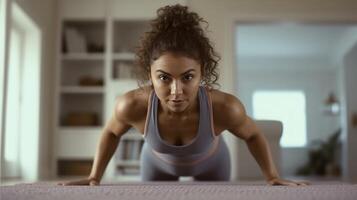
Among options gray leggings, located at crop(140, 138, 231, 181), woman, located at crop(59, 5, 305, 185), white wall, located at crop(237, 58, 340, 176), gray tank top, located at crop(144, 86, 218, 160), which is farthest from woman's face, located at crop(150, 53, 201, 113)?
white wall, located at crop(237, 58, 340, 176)

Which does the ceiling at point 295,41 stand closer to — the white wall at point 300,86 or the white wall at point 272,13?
the white wall at point 300,86

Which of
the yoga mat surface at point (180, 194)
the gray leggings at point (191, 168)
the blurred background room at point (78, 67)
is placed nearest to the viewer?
the yoga mat surface at point (180, 194)

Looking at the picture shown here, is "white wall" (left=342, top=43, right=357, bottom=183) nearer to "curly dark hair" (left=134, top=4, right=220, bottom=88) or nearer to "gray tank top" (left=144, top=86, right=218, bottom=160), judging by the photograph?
"gray tank top" (left=144, top=86, right=218, bottom=160)

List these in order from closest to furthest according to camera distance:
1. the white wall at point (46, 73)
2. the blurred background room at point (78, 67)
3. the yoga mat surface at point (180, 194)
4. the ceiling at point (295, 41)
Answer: the yoga mat surface at point (180, 194)
the blurred background room at point (78, 67)
the white wall at point (46, 73)
the ceiling at point (295, 41)

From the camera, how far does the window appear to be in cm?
691

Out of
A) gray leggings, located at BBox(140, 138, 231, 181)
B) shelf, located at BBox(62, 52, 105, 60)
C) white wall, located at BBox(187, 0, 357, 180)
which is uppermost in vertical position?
white wall, located at BBox(187, 0, 357, 180)

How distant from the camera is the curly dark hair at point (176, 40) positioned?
3.10 ft

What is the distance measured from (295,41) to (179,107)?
541 cm

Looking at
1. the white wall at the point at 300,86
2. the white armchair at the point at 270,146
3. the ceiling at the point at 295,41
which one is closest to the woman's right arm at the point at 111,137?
the white armchair at the point at 270,146

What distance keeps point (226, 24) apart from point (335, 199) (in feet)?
9.48

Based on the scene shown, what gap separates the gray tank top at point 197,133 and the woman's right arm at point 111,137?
7 cm

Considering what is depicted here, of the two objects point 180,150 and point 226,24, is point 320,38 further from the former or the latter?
point 180,150

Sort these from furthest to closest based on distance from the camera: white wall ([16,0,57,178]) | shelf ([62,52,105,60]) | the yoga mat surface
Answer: shelf ([62,52,105,60]) → white wall ([16,0,57,178]) → the yoga mat surface

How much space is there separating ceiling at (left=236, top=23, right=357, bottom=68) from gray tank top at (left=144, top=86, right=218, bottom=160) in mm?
4010
